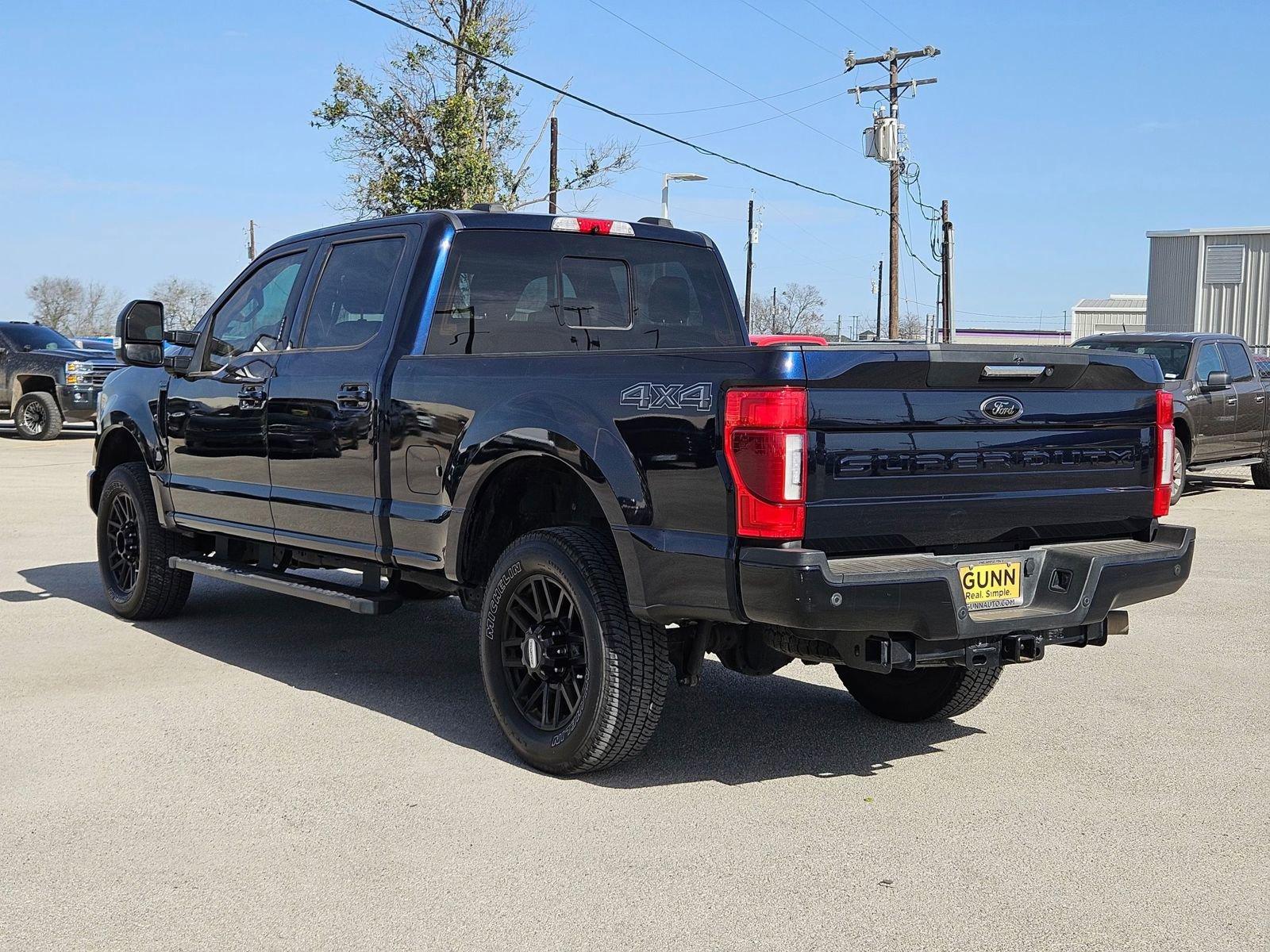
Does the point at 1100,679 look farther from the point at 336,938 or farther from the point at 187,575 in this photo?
the point at 187,575

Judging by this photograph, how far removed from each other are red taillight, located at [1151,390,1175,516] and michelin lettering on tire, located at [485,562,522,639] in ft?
7.87

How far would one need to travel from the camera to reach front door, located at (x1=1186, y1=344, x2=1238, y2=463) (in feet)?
50.0

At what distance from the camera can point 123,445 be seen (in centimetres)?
Result: 847

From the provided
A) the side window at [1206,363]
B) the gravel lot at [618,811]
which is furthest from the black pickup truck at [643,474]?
the side window at [1206,363]

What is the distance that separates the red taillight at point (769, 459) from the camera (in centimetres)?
431

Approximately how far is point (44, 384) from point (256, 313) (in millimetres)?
18849

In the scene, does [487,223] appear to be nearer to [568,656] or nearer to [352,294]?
[352,294]

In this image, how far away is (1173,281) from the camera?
47281 mm

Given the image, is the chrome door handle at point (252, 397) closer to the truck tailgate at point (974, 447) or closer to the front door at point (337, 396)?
the front door at point (337, 396)

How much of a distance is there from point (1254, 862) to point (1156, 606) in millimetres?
4924

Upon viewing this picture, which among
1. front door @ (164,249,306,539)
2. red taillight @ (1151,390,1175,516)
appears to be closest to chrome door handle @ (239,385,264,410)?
front door @ (164,249,306,539)

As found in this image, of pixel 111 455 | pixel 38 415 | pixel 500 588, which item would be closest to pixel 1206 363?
pixel 111 455

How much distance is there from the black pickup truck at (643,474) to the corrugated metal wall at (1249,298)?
43.7 meters

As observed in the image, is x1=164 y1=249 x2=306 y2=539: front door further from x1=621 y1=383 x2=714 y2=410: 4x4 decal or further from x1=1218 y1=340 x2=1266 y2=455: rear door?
x1=1218 y1=340 x2=1266 y2=455: rear door
